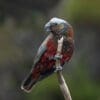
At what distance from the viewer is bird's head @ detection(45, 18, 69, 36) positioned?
6.03 feet

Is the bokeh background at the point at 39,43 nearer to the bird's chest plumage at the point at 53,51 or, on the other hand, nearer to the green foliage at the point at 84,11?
the green foliage at the point at 84,11

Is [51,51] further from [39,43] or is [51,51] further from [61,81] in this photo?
[39,43]

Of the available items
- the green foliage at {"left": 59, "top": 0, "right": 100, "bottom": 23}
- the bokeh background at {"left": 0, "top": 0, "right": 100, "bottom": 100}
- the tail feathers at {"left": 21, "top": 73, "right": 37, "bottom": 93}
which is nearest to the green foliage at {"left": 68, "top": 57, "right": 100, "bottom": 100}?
the bokeh background at {"left": 0, "top": 0, "right": 100, "bottom": 100}

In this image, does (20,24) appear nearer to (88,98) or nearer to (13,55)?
(13,55)

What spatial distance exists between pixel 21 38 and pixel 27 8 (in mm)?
471

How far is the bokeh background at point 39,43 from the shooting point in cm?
541

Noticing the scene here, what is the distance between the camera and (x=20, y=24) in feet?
20.0

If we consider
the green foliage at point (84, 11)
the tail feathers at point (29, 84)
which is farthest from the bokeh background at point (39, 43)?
the tail feathers at point (29, 84)

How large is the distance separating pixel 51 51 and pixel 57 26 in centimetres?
7

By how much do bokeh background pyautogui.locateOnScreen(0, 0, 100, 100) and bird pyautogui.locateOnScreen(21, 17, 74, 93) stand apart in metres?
3.31

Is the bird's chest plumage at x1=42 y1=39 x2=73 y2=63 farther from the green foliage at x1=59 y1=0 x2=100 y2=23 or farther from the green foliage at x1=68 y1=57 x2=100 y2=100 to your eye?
the green foliage at x1=59 y1=0 x2=100 y2=23

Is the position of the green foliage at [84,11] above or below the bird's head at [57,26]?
above

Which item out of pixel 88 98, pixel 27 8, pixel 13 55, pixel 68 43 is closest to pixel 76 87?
pixel 88 98

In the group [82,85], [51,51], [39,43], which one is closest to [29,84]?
[51,51]
